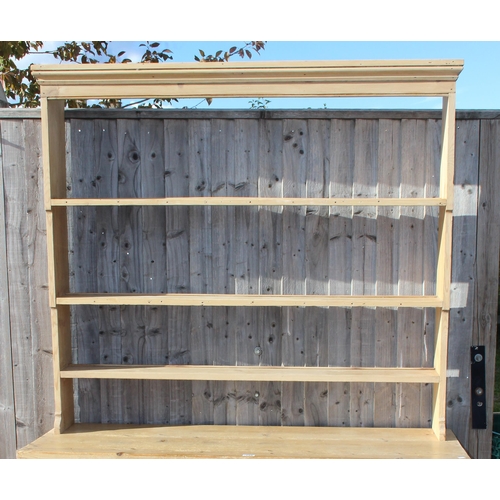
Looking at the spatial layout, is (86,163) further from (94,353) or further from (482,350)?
(482,350)

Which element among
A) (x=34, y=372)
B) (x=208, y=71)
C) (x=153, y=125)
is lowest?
(x=34, y=372)

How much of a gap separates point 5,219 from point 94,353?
2.94ft

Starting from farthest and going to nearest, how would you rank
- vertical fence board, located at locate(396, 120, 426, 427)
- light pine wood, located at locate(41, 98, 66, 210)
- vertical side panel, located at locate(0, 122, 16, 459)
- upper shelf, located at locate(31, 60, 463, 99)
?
vertical side panel, located at locate(0, 122, 16, 459)
vertical fence board, located at locate(396, 120, 426, 427)
light pine wood, located at locate(41, 98, 66, 210)
upper shelf, located at locate(31, 60, 463, 99)

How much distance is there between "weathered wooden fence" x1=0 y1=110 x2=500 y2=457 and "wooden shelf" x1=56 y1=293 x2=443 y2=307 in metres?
0.20

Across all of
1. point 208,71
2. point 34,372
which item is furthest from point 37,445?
point 208,71

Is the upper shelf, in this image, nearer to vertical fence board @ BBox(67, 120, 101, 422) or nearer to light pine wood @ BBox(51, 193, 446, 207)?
vertical fence board @ BBox(67, 120, 101, 422)

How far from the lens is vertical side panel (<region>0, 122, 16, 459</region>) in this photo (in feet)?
8.86

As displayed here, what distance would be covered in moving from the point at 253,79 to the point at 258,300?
106 cm

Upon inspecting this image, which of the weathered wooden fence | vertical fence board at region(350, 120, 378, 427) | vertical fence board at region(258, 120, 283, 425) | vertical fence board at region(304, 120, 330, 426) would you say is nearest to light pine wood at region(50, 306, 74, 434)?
the weathered wooden fence

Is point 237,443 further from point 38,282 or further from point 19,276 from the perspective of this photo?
point 19,276

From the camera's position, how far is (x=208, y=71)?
89.4 inches

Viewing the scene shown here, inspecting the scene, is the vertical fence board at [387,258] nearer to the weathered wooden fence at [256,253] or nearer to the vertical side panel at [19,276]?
the weathered wooden fence at [256,253]

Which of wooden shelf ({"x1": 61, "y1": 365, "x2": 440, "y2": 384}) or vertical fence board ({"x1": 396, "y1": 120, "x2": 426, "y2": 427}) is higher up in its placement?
vertical fence board ({"x1": 396, "y1": 120, "x2": 426, "y2": 427})

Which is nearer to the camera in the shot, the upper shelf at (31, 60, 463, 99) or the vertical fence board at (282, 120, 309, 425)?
the upper shelf at (31, 60, 463, 99)
